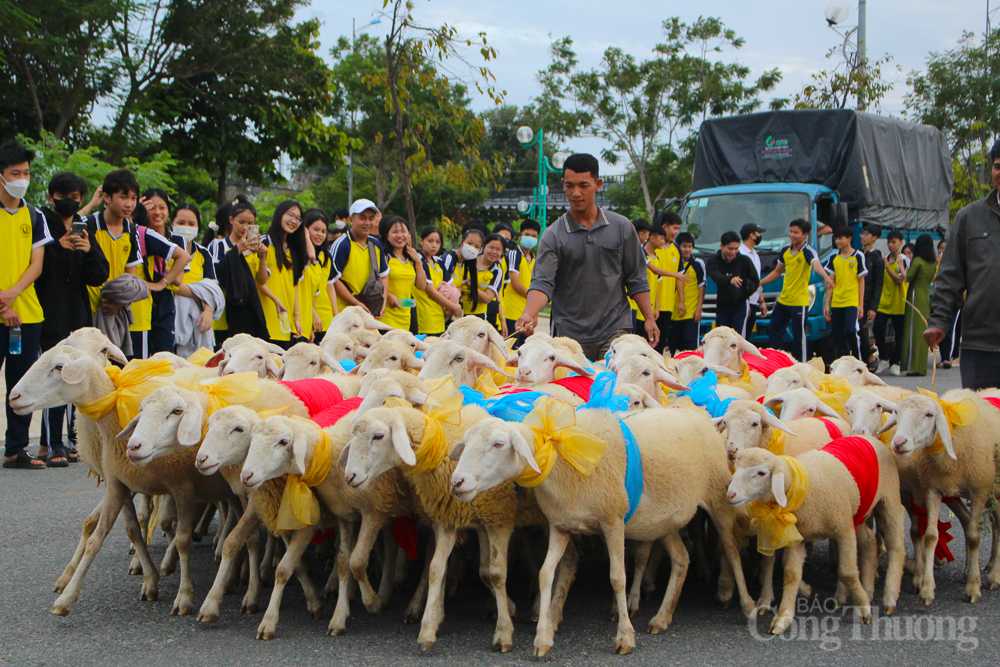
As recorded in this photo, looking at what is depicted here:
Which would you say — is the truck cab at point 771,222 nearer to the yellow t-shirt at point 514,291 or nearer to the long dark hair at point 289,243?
the yellow t-shirt at point 514,291

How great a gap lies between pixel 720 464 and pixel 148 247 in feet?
16.8

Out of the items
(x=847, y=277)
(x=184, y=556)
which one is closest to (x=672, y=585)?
(x=184, y=556)

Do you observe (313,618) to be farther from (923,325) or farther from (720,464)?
(923,325)

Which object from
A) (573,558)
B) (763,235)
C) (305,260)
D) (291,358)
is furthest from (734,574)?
(763,235)

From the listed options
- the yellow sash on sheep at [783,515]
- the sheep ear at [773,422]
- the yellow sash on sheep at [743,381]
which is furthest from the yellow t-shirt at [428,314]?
the yellow sash on sheep at [783,515]

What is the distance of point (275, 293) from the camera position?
7328 mm

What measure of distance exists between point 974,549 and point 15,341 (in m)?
6.48

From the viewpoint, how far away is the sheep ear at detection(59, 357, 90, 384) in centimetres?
408

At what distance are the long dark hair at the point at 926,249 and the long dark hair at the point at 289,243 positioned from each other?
9.73m

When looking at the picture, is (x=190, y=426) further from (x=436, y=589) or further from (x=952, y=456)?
(x=952, y=456)

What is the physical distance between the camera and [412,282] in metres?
8.52

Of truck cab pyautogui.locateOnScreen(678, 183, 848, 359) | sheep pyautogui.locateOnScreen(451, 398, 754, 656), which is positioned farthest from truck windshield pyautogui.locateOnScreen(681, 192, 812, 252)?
sheep pyautogui.locateOnScreen(451, 398, 754, 656)

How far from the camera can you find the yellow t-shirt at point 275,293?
7305 mm

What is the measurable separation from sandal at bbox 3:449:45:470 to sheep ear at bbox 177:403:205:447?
3793 millimetres
